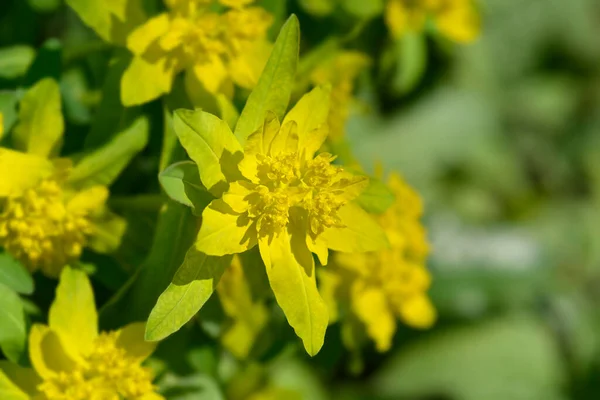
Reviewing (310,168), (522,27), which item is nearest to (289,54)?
(310,168)

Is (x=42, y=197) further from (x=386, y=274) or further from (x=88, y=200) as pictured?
(x=386, y=274)

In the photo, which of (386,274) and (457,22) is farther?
(457,22)

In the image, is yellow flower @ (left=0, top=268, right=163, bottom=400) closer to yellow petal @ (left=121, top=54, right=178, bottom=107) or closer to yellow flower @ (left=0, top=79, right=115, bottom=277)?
yellow flower @ (left=0, top=79, right=115, bottom=277)

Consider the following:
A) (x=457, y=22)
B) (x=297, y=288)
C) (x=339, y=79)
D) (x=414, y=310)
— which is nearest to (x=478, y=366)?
(x=414, y=310)

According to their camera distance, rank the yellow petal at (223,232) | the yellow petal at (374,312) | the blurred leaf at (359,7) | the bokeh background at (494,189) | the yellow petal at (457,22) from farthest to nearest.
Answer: the bokeh background at (494,189) < the yellow petal at (457,22) < the blurred leaf at (359,7) < the yellow petal at (374,312) < the yellow petal at (223,232)

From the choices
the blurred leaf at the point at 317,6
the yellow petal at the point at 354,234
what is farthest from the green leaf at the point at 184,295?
the blurred leaf at the point at 317,6

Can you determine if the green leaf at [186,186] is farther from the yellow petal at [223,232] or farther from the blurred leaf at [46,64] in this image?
A: the blurred leaf at [46,64]

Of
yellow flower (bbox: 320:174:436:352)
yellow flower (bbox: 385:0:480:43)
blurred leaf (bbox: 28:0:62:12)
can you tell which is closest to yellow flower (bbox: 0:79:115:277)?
blurred leaf (bbox: 28:0:62:12)
